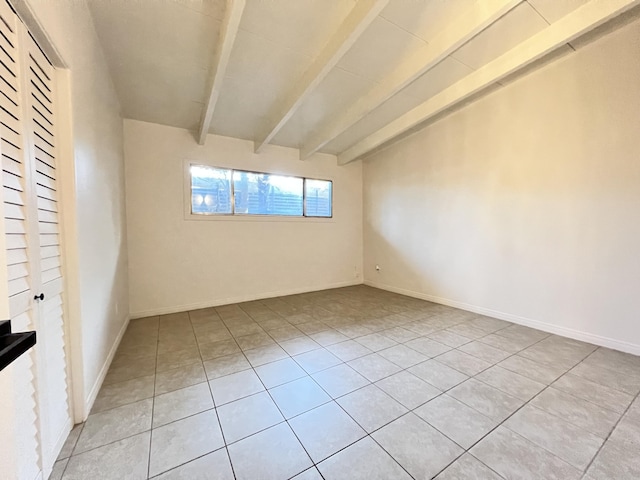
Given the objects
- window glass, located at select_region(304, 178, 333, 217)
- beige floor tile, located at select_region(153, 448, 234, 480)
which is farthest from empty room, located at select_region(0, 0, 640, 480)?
window glass, located at select_region(304, 178, 333, 217)

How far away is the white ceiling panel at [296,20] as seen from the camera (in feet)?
6.27

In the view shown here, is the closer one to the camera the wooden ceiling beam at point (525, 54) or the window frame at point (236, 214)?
the wooden ceiling beam at point (525, 54)

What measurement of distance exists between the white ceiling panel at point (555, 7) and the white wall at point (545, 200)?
686 millimetres

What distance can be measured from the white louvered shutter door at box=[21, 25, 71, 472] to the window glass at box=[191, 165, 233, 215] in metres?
2.47

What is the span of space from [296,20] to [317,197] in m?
3.14

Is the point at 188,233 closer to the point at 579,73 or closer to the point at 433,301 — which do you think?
the point at 433,301

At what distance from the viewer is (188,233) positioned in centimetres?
377

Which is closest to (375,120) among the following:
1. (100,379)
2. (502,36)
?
(502,36)

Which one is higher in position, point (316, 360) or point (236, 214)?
point (236, 214)

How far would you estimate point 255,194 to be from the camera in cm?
432

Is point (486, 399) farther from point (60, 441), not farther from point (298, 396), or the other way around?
point (60, 441)

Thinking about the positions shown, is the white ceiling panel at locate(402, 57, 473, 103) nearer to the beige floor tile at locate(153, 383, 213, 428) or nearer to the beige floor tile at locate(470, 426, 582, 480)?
the beige floor tile at locate(470, 426, 582, 480)

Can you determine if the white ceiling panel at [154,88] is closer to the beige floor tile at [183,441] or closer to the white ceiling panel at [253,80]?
the white ceiling panel at [253,80]

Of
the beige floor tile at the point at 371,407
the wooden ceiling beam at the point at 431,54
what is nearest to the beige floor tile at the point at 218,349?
the beige floor tile at the point at 371,407
